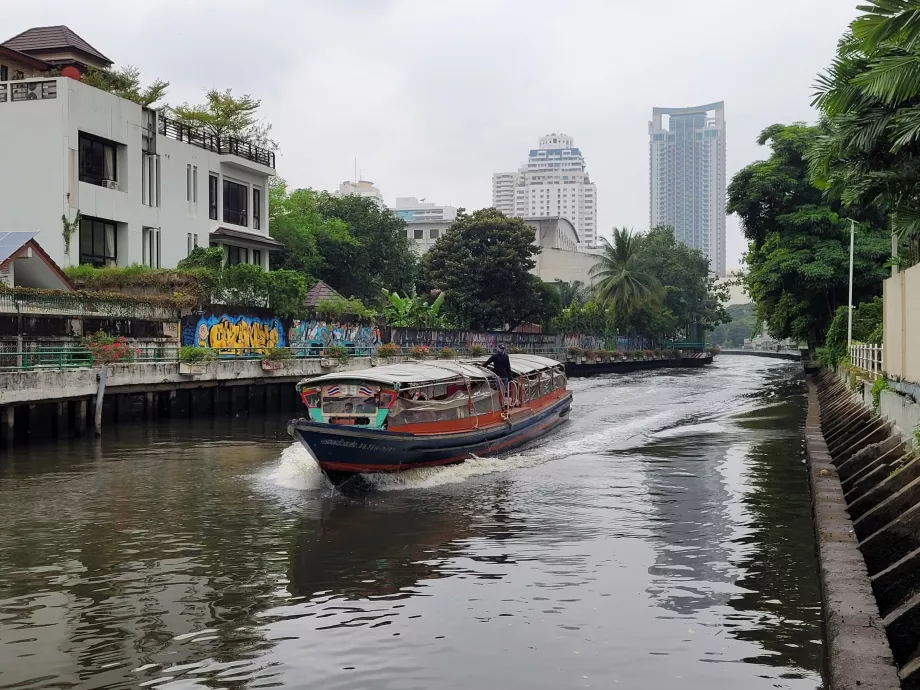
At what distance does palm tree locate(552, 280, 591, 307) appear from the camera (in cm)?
9299

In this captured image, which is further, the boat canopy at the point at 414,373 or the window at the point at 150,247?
the window at the point at 150,247

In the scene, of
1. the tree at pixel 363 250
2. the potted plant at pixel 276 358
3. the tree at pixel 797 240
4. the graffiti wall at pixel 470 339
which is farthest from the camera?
the tree at pixel 363 250

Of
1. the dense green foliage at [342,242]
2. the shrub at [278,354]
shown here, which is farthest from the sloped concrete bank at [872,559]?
the dense green foliage at [342,242]

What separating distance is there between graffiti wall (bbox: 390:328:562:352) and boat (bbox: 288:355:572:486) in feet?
91.8

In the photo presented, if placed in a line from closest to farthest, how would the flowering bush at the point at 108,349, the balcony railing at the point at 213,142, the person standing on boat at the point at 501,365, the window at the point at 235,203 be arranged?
1. the person standing on boat at the point at 501,365
2. the flowering bush at the point at 108,349
3. the balcony railing at the point at 213,142
4. the window at the point at 235,203

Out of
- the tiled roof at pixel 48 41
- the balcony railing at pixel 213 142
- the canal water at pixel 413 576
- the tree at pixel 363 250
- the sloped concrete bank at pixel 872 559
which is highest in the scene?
the tiled roof at pixel 48 41

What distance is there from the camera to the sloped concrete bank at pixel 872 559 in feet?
23.9

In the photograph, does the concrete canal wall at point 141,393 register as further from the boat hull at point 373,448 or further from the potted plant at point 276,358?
the boat hull at point 373,448

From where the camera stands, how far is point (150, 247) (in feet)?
137

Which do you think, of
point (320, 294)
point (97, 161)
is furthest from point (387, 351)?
point (97, 161)

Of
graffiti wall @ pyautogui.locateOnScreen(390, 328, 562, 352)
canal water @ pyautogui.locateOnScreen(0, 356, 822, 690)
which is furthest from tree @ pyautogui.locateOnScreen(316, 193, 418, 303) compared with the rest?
canal water @ pyautogui.locateOnScreen(0, 356, 822, 690)

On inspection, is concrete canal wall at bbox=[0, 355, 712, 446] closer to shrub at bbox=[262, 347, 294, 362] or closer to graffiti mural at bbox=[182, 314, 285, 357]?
shrub at bbox=[262, 347, 294, 362]

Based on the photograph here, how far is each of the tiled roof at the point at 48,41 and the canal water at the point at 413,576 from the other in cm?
2769

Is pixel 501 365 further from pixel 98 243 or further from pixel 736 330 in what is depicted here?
pixel 736 330
